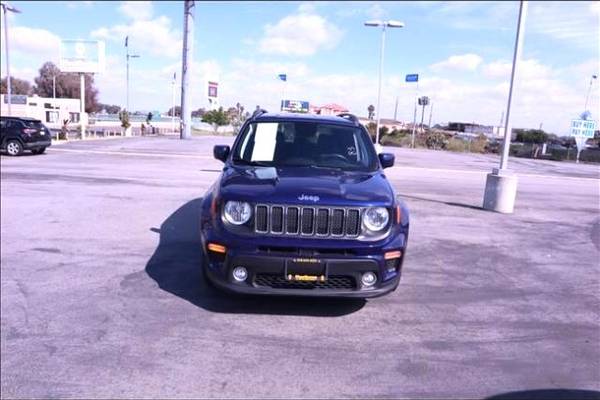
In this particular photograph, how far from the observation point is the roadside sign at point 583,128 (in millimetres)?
5632

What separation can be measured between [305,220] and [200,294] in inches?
56.4

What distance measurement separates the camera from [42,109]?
220 feet

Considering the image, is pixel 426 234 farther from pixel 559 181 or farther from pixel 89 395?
pixel 559 181

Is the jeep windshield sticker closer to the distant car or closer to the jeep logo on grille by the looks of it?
the jeep logo on grille

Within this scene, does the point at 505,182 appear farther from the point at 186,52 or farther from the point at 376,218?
the point at 186,52

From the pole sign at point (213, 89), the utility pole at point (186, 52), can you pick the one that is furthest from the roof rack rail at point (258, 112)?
the pole sign at point (213, 89)

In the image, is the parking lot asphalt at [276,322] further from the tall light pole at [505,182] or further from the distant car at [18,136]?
the distant car at [18,136]

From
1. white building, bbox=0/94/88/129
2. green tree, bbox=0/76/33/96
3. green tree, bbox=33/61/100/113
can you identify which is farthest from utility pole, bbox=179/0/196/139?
green tree, bbox=0/76/33/96

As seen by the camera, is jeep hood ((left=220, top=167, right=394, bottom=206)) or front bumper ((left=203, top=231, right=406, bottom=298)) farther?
jeep hood ((left=220, top=167, right=394, bottom=206))

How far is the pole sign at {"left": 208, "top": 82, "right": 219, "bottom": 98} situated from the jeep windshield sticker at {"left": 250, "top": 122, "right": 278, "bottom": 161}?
47.5 meters

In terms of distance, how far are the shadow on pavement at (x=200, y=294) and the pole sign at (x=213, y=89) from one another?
154 feet

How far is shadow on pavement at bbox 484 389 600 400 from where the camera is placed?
335cm

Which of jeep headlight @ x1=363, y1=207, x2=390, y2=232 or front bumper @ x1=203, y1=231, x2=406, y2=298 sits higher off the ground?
jeep headlight @ x1=363, y1=207, x2=390, y2=232

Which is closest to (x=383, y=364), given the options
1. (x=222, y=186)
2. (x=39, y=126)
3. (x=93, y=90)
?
(x=222, y=186)
